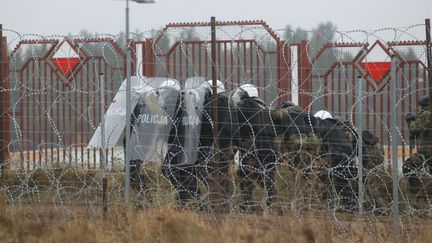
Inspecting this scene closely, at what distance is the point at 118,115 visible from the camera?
363 inches

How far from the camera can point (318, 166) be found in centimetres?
842

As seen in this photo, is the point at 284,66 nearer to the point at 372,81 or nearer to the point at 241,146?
the point at 372,81

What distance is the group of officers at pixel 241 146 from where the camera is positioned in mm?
8609

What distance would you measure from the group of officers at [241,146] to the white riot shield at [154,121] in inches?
0.4

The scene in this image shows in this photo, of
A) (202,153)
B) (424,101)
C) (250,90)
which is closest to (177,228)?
(202,153)

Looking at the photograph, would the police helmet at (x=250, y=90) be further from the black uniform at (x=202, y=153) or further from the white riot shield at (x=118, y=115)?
the white riot shield at (x=118, y=115)

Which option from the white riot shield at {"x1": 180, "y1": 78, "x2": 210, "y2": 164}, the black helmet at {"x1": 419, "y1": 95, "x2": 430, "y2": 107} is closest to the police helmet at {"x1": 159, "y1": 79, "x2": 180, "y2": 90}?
the white riot shield at {"x1": 180, "y1": 78, "x2": 210, "y2": 164}

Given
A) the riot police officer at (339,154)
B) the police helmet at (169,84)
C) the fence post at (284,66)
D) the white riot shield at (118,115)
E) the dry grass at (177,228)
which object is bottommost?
the dry grass at (177,228)

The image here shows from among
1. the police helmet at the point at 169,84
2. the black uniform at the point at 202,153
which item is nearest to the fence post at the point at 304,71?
the black uniform at the point at 202,153

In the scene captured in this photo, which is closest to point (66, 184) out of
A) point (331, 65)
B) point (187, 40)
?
point (187, 40)

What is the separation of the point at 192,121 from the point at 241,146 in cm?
61

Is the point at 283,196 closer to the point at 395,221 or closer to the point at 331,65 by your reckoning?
the point at 395,221

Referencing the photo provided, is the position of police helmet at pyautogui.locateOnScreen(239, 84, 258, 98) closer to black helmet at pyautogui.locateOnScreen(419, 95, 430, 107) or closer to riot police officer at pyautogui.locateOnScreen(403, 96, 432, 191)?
riot police officer at pyautogui.locateOnScreen(403, 96, 432, 191)

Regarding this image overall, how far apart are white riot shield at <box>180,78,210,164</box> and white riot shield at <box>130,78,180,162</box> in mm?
125
